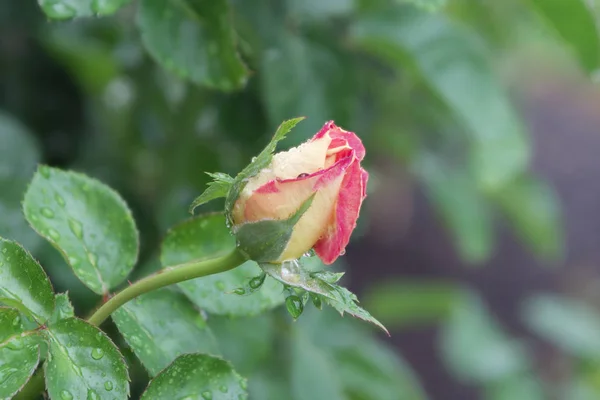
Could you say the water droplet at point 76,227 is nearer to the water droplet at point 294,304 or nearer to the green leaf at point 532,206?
the water droplet at point 294,304

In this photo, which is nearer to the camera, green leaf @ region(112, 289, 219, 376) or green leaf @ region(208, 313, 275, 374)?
green leaf @ region(112, 289, 219, 376)

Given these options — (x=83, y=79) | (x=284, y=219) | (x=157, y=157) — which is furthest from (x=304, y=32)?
(x=284, y=219)

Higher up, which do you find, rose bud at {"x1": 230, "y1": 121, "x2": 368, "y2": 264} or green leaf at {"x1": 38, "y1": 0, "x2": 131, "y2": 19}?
rose bud at {"x1": 230, "y1": 121, "x2": 368, "y2": 264}

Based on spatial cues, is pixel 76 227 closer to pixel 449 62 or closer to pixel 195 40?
pixel 195 40

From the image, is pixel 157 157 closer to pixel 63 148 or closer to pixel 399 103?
pixel 63 148

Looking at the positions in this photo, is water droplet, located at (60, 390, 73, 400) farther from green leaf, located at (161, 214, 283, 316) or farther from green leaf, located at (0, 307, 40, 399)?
green leaf, located at (161, 214, 283, 316)

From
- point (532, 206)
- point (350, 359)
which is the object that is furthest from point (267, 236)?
point (532, 206)

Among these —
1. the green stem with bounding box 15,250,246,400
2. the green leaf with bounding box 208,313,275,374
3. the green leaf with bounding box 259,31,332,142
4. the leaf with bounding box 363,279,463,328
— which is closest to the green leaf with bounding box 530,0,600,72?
the green leaf with bounding box 259,31,332,142

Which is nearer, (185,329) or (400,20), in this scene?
(185,329)
